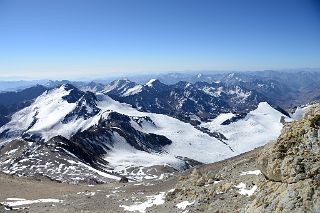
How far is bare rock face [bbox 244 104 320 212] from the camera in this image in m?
18.6

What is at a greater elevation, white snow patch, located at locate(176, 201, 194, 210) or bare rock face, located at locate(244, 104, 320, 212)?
bare rock face, located at locate(244, 104, 320, 212)

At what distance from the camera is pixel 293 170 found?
774 inches

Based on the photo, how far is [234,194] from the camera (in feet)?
100

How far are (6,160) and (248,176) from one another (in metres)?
128

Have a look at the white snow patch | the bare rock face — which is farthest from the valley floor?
the bare rock face

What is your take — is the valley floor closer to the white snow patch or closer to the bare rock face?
the white snow patch

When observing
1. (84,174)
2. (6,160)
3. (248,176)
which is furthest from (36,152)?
(248,176)

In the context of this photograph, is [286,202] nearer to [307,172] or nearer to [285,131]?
[307,172]

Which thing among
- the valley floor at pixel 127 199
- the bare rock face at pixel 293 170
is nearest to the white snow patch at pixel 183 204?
the valley floor at pixel 127 199

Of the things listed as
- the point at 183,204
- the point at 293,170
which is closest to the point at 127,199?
the point at 183,204

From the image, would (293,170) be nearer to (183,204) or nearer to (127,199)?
(183,204)

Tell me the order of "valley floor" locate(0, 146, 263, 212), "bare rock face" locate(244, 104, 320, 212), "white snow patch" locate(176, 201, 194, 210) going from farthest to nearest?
"white snow patch" locate(176, 201, 194, 210) < "valley floor" locate(0, 146, 263, 212) < "bare rock face" locate(244, 104, 320, 212)

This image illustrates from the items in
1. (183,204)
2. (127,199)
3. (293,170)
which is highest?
(293,170)

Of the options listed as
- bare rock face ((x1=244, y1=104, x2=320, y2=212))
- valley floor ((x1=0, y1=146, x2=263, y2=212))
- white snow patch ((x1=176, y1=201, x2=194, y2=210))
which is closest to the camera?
bare rock face ((x1=244, y1=104, x2=320, y2=212))
